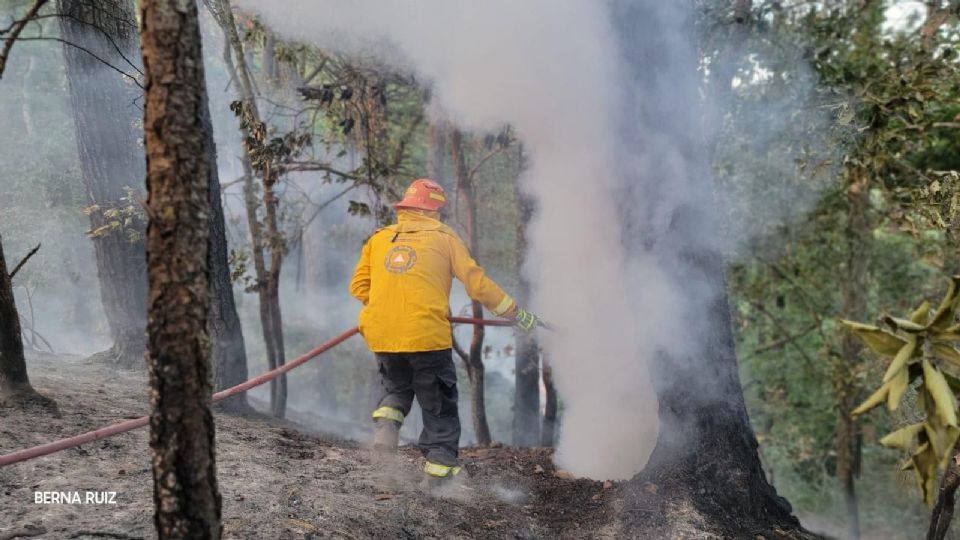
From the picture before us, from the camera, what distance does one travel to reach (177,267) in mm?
2201

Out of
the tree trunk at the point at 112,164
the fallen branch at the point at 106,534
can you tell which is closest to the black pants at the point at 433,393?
the fallen branch at the point at 106,534

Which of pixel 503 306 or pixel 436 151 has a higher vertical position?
pixel 436 151

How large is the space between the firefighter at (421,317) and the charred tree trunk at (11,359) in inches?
86.0

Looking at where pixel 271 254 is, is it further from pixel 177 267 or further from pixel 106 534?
pixel 177 267

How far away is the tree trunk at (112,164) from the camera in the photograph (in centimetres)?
643

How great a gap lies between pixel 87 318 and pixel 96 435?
9.34m

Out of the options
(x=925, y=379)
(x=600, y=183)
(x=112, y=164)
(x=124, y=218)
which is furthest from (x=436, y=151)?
(x=925, y=379)

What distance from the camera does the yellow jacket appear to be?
440cm

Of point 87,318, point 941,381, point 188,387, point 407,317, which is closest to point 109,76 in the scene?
point 407,317

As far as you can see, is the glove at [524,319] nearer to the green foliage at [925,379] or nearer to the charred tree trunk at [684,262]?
the charred tree trunk at [684,262]

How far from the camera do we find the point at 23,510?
318 centimetres

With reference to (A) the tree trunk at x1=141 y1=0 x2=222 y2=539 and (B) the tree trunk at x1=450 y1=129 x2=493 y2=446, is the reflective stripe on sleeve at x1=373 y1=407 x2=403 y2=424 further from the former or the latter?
(B) the tree trunk at x1=450 y1=129 x2=493 y2=446

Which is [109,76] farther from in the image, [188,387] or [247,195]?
[188,387]

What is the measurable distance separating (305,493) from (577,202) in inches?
114
